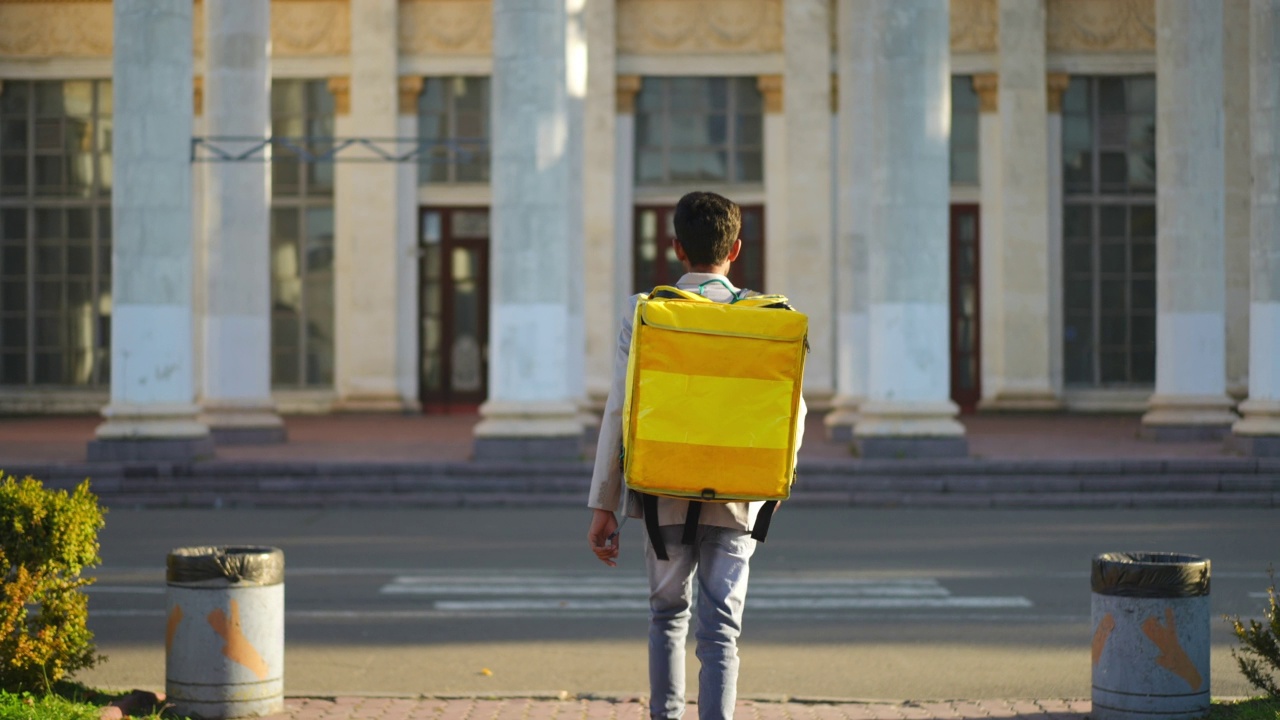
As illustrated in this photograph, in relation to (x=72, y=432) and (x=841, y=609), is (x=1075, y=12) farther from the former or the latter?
(x=841, y=609)

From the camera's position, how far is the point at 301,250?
3256 cm

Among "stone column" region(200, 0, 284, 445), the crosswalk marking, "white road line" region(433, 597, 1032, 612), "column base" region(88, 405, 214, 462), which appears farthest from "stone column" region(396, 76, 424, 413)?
"white road line" region(433, 597, 1032, 612)

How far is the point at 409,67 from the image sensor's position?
32312mm

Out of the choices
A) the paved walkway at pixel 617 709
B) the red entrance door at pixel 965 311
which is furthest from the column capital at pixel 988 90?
the paved walkway at pixel 617 709

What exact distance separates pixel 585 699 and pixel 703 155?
25.0 meters

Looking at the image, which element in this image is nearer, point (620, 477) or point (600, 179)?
point (620, 477)

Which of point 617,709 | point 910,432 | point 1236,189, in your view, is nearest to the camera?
point 617,709

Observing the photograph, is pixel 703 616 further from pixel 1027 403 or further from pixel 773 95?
pixel 773 95

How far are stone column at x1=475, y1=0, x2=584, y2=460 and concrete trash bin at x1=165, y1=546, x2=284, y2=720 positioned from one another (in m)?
12.7

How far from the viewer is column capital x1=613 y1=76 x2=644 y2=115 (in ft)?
106

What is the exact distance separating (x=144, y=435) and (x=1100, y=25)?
20.5 m

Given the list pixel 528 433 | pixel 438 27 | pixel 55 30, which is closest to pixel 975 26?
pixel 438 27

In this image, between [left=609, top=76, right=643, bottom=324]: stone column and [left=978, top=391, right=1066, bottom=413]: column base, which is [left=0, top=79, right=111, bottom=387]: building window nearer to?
[left=609, top=76, right=643, bottom=324]: stone column

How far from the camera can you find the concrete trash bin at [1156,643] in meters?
7.18
